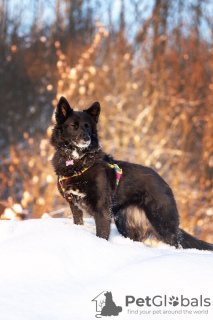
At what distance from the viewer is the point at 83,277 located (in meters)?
2.81

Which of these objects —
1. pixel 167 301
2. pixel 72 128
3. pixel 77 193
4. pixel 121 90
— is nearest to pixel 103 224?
pixel 77 193

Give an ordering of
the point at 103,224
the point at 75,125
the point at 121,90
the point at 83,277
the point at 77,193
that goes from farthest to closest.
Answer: the point at 121,90, the point at 75,125, the point at 77,193, the point at 103,224, the point at 83,277

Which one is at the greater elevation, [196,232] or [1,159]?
[1,159]

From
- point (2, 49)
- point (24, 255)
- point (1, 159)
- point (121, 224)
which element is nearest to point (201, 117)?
point (1, 159)

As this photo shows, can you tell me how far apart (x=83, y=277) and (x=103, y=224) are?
3.82 ft

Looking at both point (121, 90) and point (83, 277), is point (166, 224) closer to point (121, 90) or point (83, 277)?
point (83, 277)

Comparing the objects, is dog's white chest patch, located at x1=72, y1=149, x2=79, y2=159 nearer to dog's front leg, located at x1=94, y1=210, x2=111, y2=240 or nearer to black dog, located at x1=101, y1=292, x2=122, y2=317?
dog's front leg, located at x1=94, y1=210, x2=111, y2=240

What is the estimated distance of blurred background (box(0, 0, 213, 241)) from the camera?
10922 mm

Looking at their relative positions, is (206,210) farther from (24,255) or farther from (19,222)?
(24,255)

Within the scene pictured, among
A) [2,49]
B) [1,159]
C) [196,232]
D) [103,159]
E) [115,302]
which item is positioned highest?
[2,49]

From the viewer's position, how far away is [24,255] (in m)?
2.90

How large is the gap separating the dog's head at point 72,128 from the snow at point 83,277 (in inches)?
45.9

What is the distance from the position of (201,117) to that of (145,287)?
1096 centimetres

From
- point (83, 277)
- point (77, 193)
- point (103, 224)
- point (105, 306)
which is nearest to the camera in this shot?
point (105, 306)
